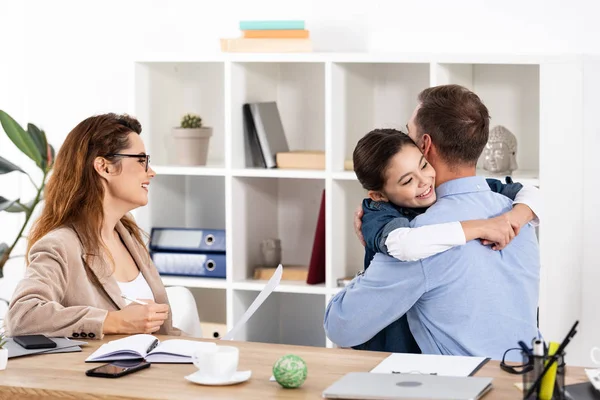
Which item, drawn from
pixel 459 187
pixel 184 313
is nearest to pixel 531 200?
pixel 459 187

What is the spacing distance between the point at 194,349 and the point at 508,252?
81cm

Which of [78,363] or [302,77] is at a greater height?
[302,77]

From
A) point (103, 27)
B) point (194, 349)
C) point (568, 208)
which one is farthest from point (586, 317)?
point (103, 27)

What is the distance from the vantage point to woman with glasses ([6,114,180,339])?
97.2 inches

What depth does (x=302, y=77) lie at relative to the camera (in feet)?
14.0

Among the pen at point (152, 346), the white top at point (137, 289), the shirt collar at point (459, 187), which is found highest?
the shirt collar at point (459, 187)

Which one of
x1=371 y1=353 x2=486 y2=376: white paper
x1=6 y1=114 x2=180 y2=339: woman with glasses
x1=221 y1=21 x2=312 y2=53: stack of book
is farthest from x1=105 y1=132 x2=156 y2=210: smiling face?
x1=221 y1=21 x2=312 y2=53: stack of book

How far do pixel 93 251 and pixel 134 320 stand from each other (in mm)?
309

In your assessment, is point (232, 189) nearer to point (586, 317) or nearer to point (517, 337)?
point (586, 317)

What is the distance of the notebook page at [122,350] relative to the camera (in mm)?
2213

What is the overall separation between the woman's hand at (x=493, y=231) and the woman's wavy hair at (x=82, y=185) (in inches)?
43.5

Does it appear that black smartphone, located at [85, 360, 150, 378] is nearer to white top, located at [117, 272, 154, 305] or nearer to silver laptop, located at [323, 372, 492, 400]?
silver laptop, located at [323, 372, 492, 400]

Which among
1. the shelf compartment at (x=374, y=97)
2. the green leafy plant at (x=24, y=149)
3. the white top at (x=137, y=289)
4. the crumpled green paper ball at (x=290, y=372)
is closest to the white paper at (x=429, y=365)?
the crumpled green paper ball at (x=290, y=372)

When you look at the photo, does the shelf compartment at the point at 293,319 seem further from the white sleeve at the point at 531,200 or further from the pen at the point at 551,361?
the pen at the point at 551,361
